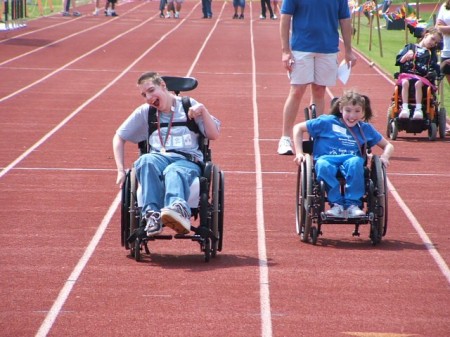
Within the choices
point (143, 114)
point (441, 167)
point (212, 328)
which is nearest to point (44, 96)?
point (441, 167)

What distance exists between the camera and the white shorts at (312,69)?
38.8 feet

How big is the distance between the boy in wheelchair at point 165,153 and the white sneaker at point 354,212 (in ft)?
3.31

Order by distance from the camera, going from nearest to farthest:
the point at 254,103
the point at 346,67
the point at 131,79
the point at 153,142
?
the point at 153,142
the point at 346,67
the point at 254,103
the point at 131,79

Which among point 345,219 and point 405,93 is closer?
point 345,219

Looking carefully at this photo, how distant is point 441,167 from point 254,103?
19.2ft

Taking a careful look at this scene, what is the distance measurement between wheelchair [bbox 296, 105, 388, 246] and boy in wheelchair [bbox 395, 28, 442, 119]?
541 centimetres

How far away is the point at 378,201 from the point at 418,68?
5908 mm

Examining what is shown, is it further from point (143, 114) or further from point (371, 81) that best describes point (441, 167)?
point (371, 81)

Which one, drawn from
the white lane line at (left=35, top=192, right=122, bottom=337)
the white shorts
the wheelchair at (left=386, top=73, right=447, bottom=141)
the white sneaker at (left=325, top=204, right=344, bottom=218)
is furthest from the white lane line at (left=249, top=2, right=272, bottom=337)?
the wheelchair at (left=386, top=73, right=447, bottom=141)

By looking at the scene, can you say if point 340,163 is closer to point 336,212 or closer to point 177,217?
point 336,212

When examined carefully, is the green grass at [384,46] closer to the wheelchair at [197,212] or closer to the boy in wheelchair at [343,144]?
the boy in wheelchair at [343,144]

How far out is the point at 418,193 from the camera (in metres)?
10.3

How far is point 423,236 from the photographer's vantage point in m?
8.47

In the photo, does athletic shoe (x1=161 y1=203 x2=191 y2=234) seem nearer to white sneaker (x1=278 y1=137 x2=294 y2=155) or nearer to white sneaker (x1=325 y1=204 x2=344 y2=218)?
white sneaker (x1=325 y1=204 x2=344 y2=218)
